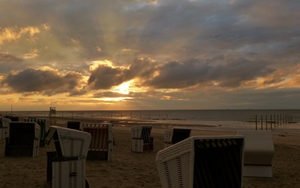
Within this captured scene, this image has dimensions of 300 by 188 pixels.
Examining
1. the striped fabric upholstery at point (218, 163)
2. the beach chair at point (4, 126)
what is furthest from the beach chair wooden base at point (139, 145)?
the beach chair at point (4, 126)

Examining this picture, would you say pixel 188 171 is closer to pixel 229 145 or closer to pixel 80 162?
pixel 229 145

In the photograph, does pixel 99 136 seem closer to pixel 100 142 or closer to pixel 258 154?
pixel 100 142

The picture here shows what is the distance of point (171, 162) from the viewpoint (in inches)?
167

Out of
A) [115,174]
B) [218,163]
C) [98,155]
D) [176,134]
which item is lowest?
[115,174]

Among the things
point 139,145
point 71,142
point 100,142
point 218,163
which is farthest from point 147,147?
point 218,163

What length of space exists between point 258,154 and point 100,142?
5491mm

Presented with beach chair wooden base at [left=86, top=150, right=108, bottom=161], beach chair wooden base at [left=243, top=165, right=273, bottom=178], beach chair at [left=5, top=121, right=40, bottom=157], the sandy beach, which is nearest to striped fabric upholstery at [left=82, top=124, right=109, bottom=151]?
beach chair wooden base at [left=86, top=150, right=108, bottom=161]

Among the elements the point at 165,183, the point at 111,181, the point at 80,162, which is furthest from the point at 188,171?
the point at 111,181

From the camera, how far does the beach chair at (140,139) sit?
1315cm

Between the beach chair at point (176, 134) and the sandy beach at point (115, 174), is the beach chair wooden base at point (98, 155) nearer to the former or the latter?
the sandy beach at point (115, 174)

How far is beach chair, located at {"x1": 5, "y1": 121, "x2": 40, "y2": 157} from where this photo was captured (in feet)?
35.5

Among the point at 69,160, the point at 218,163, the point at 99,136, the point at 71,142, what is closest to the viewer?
the point at 218,163

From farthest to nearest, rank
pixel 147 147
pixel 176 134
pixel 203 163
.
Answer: pixel 147 147 < pixel 176 134 < pixel 203 163

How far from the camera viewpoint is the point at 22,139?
11117 millimetres
